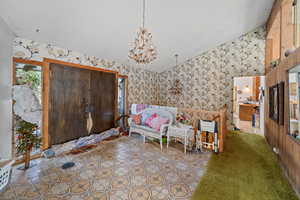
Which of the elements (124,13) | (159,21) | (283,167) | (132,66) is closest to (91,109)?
(132,66)

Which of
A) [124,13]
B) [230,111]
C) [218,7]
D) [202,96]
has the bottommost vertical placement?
[230,111]

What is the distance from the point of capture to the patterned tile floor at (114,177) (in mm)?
1799

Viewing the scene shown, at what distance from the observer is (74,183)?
201 cm

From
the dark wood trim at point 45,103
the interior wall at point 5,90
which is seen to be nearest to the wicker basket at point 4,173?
the interior wall at point 5,90

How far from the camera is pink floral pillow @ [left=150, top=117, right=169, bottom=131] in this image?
334cm

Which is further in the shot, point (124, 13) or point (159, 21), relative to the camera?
point (159, 21)

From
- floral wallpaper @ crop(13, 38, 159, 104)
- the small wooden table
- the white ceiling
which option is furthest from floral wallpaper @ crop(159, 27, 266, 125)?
the small wooden table

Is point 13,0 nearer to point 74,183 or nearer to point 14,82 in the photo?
point 14,82

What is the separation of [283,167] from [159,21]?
12.3 feet

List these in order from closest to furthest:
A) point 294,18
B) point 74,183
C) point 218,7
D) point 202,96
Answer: point 74,183, point 294,18, point 218,7, point 202,96

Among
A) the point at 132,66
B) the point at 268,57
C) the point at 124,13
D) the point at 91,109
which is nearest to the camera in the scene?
the point at 124,13

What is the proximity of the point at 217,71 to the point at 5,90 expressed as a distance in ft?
19.4

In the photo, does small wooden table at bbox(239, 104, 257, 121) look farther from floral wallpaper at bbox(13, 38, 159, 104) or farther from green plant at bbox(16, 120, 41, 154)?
green plant at bbox(16, 120, 41, 154)

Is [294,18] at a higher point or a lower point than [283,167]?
higher
